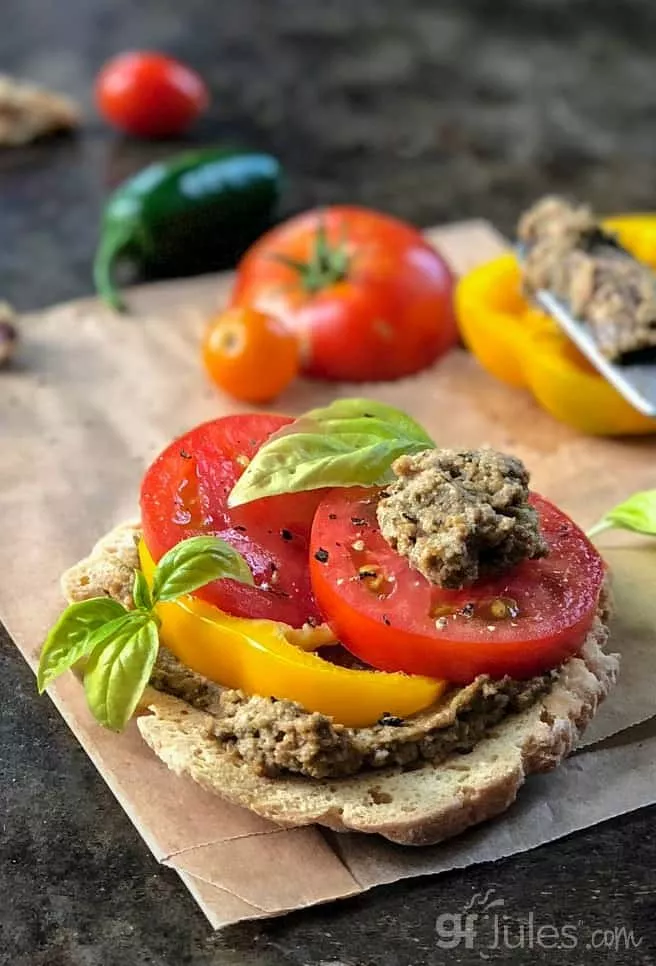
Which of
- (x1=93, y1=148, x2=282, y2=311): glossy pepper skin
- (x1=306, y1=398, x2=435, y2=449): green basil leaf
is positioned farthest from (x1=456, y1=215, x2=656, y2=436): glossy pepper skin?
(x1=93, y1=148, x2=282, y2=311): glossy pepper skin

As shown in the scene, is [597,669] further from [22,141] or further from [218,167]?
[22,141]

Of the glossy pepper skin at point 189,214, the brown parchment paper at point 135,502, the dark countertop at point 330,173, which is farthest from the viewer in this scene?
the glossy pepper skin at point 189,214

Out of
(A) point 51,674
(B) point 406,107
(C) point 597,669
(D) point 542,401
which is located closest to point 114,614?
(A) point 51,674

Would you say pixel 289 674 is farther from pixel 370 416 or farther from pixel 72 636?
pixel 370 416

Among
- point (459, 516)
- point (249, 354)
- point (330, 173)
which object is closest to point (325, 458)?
point (459, 516)

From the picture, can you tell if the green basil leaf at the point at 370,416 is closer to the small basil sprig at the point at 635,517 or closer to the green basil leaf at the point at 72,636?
the small basil sprig at the point at 635,517

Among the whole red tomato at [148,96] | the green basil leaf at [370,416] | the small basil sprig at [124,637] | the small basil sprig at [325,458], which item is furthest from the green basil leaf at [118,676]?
the whole red tomato at [148,96]
